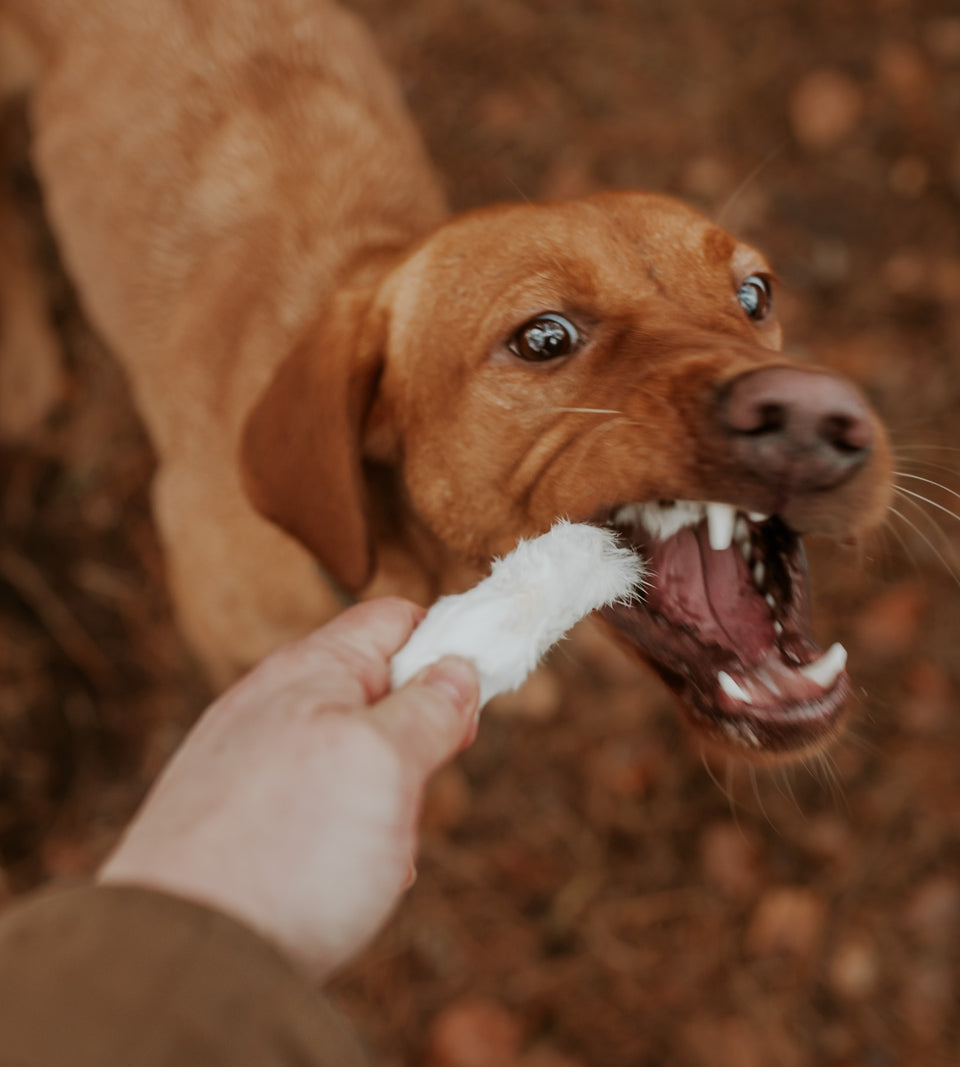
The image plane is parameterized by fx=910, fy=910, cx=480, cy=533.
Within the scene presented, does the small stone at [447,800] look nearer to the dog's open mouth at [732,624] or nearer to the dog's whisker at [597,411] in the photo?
the dog's open mouth at [732,624]

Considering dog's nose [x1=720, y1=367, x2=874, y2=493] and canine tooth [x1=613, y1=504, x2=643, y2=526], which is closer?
dog's nose [x1=720, y1=367, x2=874, y2=493]

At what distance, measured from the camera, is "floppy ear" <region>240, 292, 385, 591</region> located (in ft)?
6.45

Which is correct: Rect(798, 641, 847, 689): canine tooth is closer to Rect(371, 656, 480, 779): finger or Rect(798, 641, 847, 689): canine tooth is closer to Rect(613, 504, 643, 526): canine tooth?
Rect(613, 504, 643, 526): canine tooth

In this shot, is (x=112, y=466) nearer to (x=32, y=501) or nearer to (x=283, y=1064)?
(x=32, y=501)

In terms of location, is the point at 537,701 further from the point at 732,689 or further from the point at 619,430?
the point at 619,430

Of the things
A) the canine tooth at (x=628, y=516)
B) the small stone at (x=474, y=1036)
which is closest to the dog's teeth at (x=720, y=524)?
the canine tooth at (x=628, y=516)

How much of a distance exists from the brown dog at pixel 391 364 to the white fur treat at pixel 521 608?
0.16 meters

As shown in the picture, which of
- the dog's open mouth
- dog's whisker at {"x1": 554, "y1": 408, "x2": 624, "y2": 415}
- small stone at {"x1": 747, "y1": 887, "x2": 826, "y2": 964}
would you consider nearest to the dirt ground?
small stone at {"x1": 747, "y1": 887, "x2": 826, "y2": 964}

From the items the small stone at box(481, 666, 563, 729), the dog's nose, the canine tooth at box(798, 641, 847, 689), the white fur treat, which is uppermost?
the dog's nose

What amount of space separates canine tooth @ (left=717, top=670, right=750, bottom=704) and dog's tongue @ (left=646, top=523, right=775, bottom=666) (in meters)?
0.09

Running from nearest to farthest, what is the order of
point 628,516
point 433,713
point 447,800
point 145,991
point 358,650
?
point 145,991 → point 433,713 → point 358,650 → point 628,516 → point 447,800

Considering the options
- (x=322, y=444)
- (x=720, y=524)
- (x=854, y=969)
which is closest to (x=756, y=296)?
(x=720, y=524)

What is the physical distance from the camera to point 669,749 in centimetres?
339

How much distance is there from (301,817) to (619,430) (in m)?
0.90
